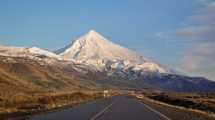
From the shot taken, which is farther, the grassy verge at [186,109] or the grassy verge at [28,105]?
the grassy verge at [28,105]

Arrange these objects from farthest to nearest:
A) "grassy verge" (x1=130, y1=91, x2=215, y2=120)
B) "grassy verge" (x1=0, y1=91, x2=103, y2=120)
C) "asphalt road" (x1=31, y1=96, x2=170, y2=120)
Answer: "grassy verge" (x1=0, y1=91, x2=103, y2=120) < "grassy verge" (x1=130, y1=91, x2=215, y2=120) < "asphalt road" (x1=31, y1=96, x2=170, y2=120)

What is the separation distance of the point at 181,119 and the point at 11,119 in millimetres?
10576

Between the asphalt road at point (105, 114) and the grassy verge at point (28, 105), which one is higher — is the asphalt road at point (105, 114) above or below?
below

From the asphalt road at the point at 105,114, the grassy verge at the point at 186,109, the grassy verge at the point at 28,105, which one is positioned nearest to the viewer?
the asphalt road at the point at 105,114

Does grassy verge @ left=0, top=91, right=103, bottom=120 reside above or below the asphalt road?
above

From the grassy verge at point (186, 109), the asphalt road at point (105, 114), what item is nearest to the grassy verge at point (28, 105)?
the asphalt road at point (105, 114)

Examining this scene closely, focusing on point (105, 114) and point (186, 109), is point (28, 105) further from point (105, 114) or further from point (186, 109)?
point (105, 114)

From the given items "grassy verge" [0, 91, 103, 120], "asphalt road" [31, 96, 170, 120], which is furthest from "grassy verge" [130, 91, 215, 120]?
"grassy verge" [0, 91, 103, 120]

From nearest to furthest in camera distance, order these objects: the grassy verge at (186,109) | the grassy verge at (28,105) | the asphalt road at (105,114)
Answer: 1. the asphalt road at (105,114)
2. the grassy verge at (186,109)
3. the grassy verge at (28,105)

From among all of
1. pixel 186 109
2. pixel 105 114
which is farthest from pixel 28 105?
pixel 105 114

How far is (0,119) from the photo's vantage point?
113 feet

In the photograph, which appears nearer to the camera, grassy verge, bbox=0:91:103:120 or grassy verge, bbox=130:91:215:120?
grassy verge, bbox=130:91:215:120

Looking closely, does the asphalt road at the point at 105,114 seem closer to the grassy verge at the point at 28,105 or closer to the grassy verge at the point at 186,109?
the grassy verge at the point at 186,109

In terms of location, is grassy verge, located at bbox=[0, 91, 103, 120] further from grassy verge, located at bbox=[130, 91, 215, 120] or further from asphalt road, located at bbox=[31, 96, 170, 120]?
grassy verge, located at bbox=[130, 91, 215, 120]
